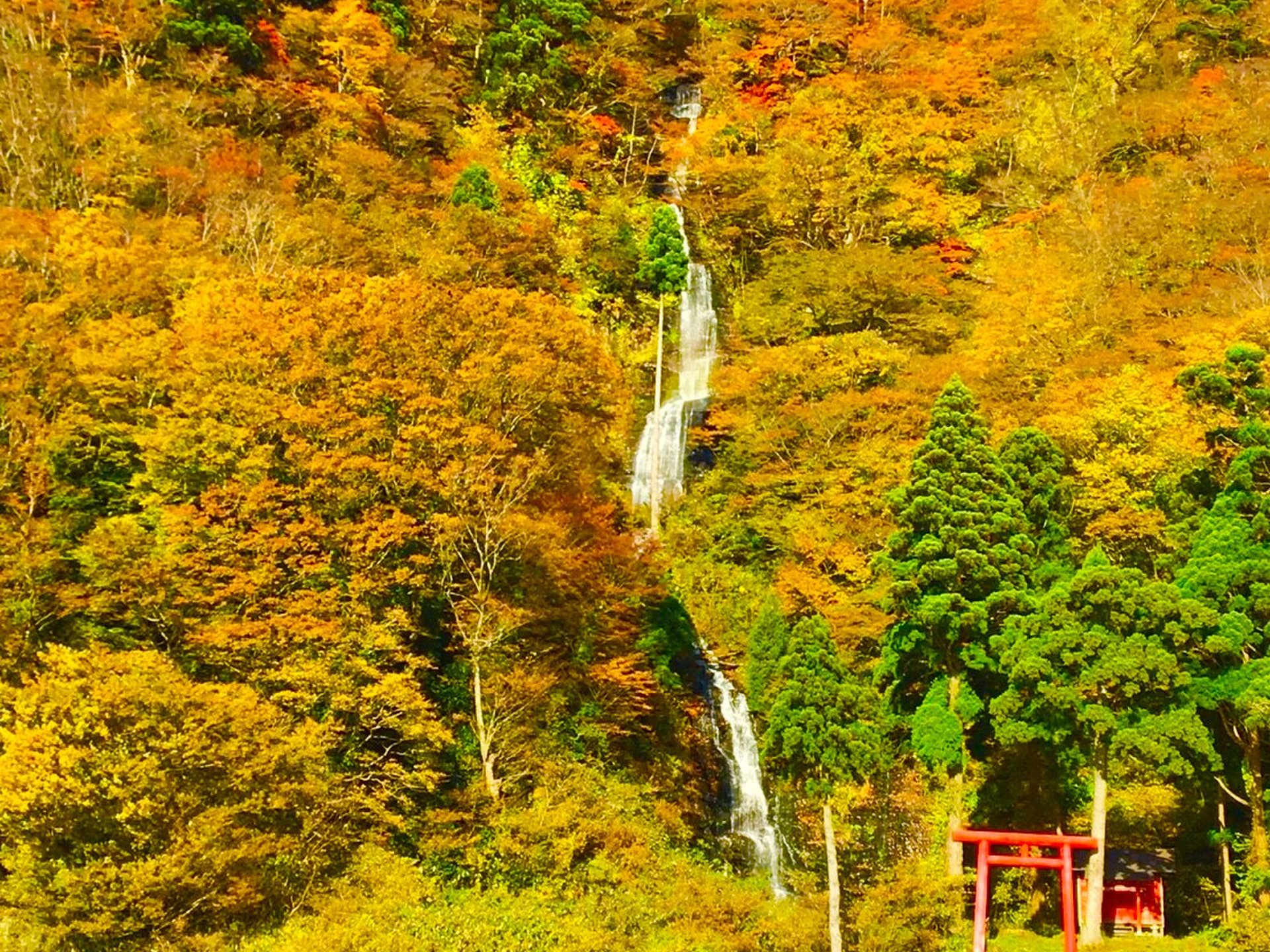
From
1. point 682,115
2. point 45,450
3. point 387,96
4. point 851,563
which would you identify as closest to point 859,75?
point 682,115

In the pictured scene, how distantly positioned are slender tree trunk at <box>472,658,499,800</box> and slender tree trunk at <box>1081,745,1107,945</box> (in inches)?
442

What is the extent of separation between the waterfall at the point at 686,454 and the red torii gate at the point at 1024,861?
7704 mm

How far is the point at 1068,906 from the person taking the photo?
17109 millimetres

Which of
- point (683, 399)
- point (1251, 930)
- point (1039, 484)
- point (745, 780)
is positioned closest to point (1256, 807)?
point (1251, 930)

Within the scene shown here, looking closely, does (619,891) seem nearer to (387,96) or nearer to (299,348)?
(299,348)

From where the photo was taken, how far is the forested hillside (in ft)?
52.2

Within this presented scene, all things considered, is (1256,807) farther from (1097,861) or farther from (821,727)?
(821,727)

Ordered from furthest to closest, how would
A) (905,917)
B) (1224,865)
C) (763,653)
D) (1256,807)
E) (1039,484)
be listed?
(763,653) < (1039,484) < (1224,865) < (1256,807) < (905,917)

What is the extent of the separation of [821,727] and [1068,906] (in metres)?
5.23

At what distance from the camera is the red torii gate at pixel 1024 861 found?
1716 centimetres

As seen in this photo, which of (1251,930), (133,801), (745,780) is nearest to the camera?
(133,801)

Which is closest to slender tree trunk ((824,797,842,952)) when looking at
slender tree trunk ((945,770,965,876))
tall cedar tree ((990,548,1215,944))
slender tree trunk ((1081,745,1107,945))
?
slender tree trunk ((945,770,965,876))

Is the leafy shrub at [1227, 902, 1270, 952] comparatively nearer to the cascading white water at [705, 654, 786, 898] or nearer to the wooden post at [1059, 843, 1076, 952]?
the wooden post at [1059, 843, 1076, 952]

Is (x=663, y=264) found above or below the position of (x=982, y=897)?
above
